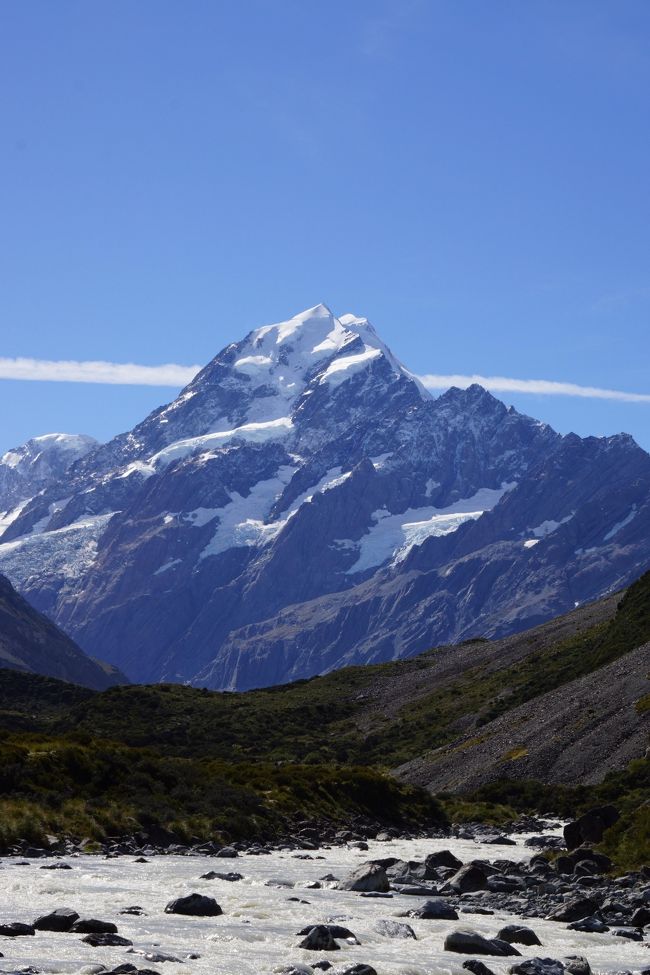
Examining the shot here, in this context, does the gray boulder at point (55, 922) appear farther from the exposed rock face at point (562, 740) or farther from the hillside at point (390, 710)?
the hillside at point (390, 710)

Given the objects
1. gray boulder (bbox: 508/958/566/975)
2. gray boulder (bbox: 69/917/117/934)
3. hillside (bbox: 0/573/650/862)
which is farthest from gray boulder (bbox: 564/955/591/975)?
hillside (bbox: 0/573/650/862)

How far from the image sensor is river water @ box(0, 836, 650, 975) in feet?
99.5

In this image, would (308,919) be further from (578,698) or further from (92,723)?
(92,723)

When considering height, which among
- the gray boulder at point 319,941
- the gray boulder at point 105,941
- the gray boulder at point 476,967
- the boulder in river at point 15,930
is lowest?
the gray boulder at point 476,967

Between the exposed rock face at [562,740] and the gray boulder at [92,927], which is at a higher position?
the exposed rock face at [562,740]

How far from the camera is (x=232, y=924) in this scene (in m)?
36.5

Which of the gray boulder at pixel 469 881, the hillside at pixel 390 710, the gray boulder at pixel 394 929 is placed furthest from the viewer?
the hillside at pixel 390 710

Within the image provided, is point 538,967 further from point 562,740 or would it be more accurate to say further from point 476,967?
point 562,740

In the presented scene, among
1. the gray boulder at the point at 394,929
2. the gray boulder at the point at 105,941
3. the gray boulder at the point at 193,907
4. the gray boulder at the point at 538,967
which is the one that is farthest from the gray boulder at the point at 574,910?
the gray boulder at the point at 105,941

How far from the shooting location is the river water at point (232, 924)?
30312 millimetres

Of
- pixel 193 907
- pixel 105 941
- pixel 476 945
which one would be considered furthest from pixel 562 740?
pixel 105 941

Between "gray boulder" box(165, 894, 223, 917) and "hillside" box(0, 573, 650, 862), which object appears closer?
"gray boulder" box(165, 894, 223, 917)

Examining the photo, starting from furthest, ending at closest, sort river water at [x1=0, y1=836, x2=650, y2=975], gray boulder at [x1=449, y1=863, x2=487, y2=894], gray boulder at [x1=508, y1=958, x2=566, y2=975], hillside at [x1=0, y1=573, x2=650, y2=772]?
hillside at [x1=0, y1=573, x2=650, y2=772], gray boulder at [x1=449, y1=863, x2=487, y2=894], river water at [x1=0, y1=836, x2=650, y2=975], gray boulder at [x1=508, y1=958, x2=566, y2=975]

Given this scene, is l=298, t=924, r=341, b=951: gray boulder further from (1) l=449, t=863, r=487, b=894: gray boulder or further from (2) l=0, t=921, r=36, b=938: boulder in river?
(1) l=449, t=863, r=487, b=894: gray boulder
